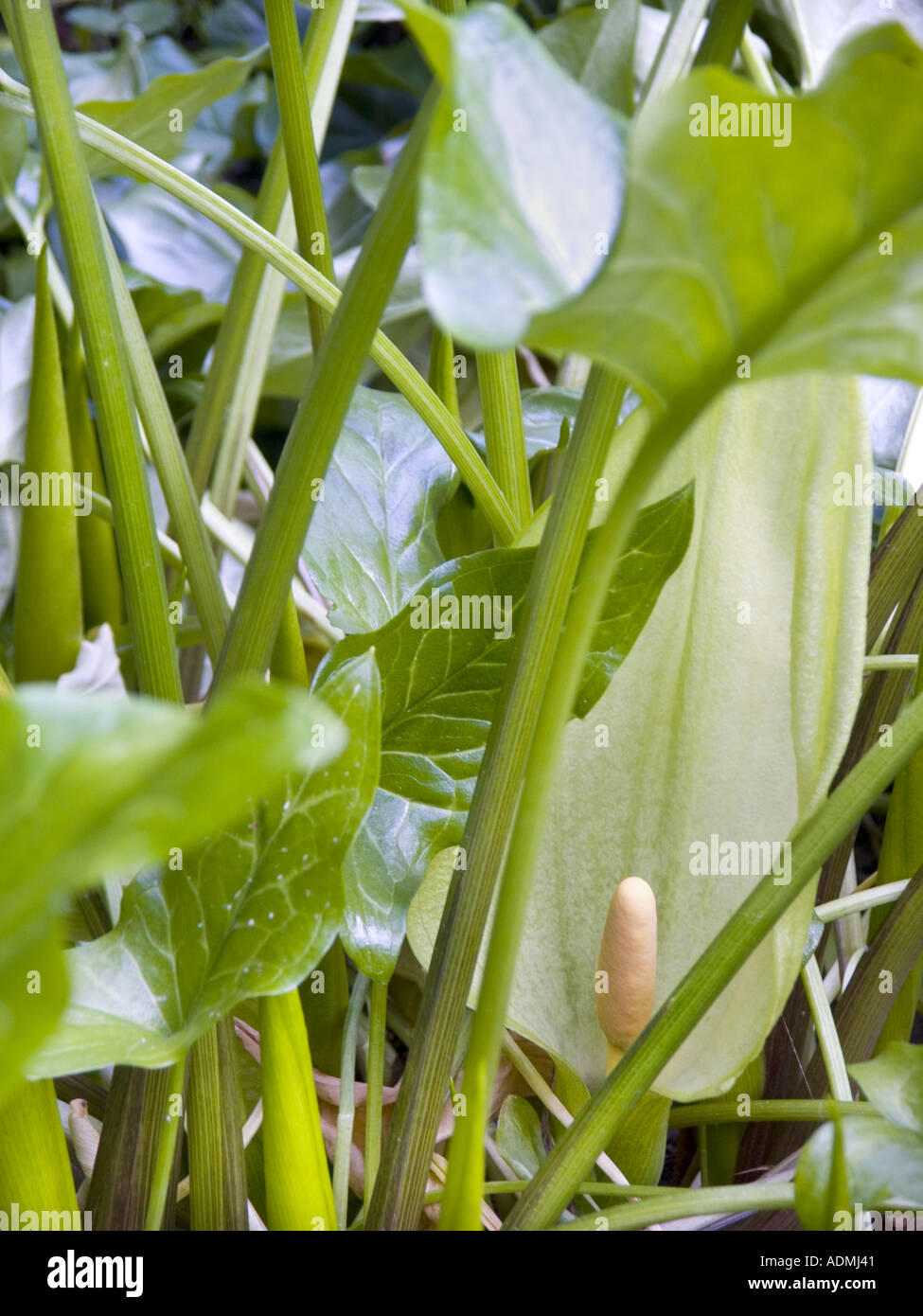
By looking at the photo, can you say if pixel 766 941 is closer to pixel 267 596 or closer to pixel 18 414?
pixel 267 596

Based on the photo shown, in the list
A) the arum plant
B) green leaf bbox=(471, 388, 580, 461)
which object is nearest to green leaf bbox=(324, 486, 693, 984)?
the arum plant

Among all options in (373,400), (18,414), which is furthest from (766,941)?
(18,414)

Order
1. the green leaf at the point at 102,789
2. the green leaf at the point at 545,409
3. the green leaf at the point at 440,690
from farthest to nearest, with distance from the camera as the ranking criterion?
the green leaf at the point at 545,409 → the green leaf at the point at 440,690 → the green leaf at the point at 102,789

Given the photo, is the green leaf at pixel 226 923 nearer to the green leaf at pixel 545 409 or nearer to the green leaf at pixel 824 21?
the green leaf at pixel 545 409

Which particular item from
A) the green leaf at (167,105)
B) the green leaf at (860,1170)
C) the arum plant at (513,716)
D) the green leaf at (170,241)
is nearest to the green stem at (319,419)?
the arum plant at (513,716)

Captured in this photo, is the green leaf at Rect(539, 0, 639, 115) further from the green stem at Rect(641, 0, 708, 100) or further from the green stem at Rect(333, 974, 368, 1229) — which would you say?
the green stem at Rect(333, 974, 368, 1229)

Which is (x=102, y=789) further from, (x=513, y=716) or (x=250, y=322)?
(x=250, y=322)
